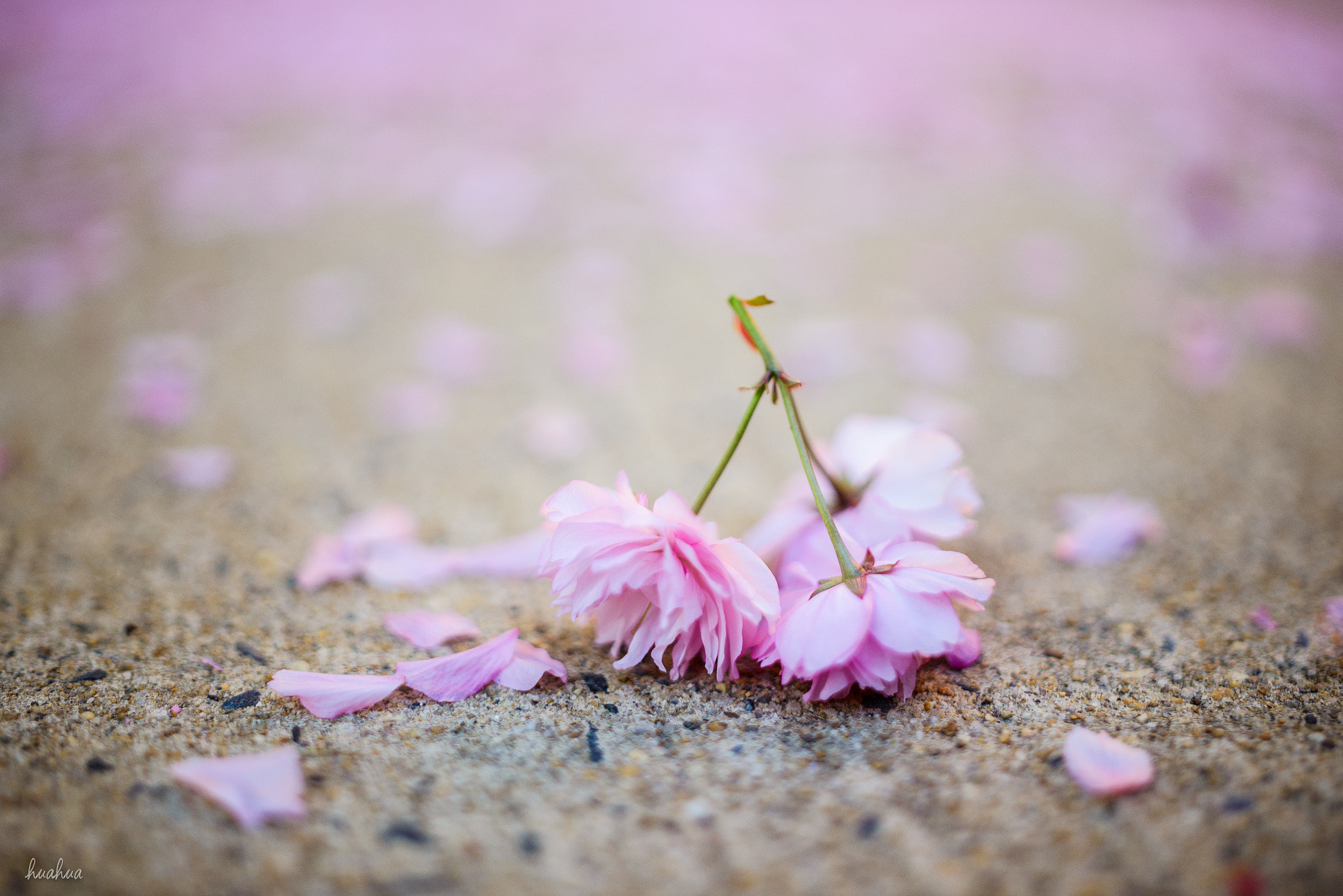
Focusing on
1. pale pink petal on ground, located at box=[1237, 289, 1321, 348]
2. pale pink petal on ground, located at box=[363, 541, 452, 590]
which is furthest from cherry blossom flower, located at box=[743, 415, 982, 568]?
pale pink petal on ground, located at box=[1237, 289, 1321, 348]

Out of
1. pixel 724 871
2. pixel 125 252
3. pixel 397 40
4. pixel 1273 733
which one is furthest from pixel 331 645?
pixel 397 40

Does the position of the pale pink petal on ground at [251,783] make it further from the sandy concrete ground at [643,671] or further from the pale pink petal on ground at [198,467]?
the pale pink petal on ground at [198,467]

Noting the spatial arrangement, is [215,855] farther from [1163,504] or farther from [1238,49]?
[1238,49]

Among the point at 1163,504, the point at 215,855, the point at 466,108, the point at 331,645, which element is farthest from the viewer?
the point at 466,108

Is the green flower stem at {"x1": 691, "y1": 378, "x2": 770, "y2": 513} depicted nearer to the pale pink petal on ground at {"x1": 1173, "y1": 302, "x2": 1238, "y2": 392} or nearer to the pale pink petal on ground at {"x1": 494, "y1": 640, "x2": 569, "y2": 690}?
the pale pink petal on ground at {"x1": 494, "y1": 640, "x2": 569, "y2": 690}

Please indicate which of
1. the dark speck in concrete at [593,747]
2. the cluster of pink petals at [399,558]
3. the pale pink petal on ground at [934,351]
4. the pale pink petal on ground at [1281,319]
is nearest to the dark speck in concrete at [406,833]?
the dark speck in concrete at [593,747]

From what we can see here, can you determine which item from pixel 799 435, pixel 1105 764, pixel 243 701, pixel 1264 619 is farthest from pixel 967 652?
pixel 243 701
